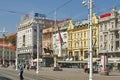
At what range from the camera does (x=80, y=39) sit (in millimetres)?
102250

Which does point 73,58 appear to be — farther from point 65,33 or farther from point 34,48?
point 34,48

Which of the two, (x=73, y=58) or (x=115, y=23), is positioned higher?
(x=115, y=23)

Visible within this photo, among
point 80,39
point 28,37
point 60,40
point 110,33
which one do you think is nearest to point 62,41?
point 60,40

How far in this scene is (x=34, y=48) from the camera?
430ft

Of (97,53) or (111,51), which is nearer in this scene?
(111,51)

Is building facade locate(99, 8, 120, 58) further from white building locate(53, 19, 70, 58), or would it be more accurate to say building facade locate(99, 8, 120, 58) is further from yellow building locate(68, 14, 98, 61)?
white building locate(53, 19, 70, 58)

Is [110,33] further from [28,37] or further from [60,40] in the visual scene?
[28,37]

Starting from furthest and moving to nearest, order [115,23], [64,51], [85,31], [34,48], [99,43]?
[34,48]
[64,51]
[85,31]
[99,43]
[115,23]

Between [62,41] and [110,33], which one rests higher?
[110,33]

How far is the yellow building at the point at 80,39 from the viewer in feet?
313

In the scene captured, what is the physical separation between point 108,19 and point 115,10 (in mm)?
3190

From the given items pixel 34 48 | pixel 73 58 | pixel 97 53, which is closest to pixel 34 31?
pixel 34 48

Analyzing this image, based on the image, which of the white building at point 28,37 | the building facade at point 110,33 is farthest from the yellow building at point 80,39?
the white building at point 28,37

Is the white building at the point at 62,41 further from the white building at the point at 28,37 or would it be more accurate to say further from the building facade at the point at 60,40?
the white building at the point at 28,37
